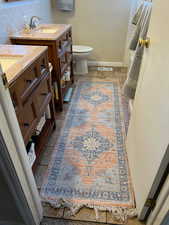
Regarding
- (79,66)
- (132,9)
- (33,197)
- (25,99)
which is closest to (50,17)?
(79,66)

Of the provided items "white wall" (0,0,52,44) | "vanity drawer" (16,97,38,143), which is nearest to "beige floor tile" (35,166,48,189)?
"vanity drawer" (16,97,38,143)

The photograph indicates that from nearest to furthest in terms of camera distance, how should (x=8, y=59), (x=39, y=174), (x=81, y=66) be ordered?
1. (x=8, y=59)
2. (x=39, y=174)
3. (x=81, y=66)

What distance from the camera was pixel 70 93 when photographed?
2.52 meters

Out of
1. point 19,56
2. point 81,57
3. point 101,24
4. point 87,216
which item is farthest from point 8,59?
point 101,24

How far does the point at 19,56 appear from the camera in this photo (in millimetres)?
1205

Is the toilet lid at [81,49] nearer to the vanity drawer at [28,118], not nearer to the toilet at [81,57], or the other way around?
the toilet at [81,57]

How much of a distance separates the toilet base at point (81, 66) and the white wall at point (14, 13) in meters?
1.00

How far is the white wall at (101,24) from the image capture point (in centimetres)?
298

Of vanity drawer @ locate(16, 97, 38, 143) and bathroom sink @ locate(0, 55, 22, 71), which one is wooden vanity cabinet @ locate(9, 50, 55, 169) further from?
bathroom sink @ locate(0, 55, 22, 71)

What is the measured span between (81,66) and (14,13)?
152 centimetres

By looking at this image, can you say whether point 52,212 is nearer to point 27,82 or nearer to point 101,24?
point 27,82

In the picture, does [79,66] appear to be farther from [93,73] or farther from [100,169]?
[100,169]

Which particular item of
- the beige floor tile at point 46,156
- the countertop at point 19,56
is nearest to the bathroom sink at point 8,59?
the countertop at point 19,56

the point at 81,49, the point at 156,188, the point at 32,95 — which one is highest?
the point at 32,95
